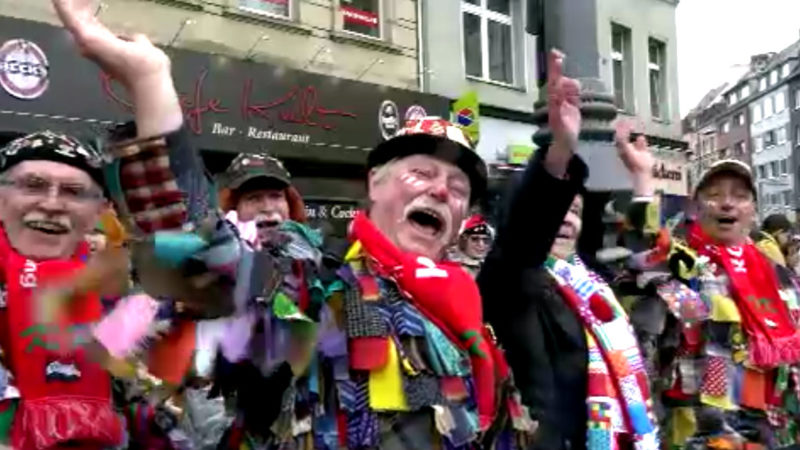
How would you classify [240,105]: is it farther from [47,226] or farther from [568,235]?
[47,226]

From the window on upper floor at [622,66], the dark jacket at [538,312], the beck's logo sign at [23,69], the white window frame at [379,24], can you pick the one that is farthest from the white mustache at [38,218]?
the window on upper floor at [622,66]

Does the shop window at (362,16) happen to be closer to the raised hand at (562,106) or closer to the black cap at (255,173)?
the black cap at (255,173)

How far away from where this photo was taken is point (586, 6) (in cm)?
400

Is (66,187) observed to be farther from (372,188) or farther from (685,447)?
(685,447)

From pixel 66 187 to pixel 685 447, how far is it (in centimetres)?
229

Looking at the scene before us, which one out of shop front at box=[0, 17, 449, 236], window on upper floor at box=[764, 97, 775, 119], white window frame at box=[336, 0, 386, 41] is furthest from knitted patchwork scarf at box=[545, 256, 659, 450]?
window on upper floor at box=[764, 97, 775, 119]

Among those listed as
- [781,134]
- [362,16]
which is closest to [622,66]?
[362,16]

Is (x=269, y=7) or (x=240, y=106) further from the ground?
(x=269, y=7)

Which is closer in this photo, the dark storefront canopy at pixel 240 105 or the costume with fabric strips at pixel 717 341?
the costume with fabric strips at pixel 717 341

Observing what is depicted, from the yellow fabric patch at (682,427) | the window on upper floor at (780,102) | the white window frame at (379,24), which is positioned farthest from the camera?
the window on upper floor at (780,102)

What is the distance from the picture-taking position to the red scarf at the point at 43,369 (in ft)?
7.24

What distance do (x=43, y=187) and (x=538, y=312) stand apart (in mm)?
1254

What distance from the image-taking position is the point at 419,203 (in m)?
2.31

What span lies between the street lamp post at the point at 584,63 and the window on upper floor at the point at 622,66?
41.3ft
